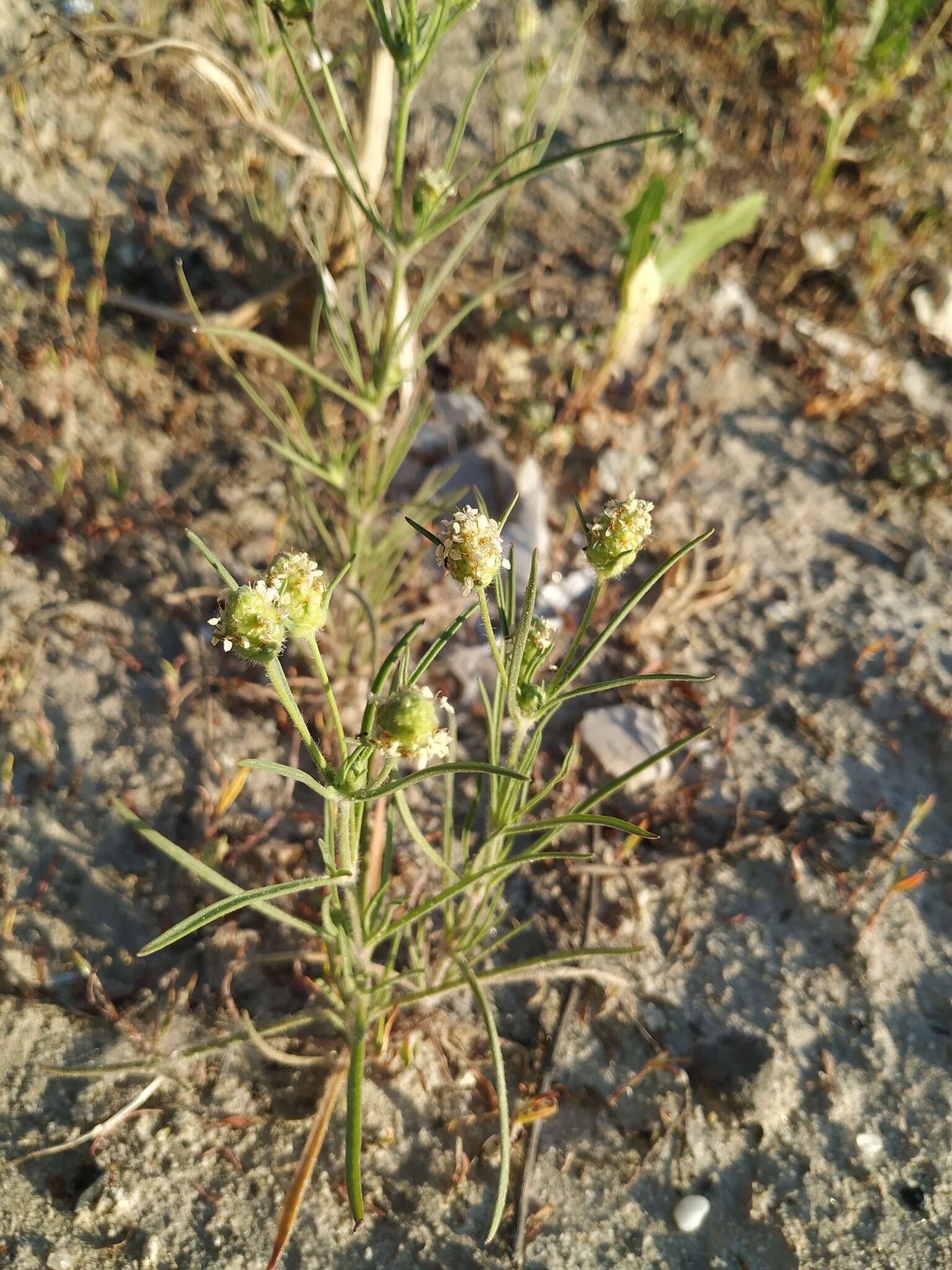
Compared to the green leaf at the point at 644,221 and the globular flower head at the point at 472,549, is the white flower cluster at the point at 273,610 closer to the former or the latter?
the globular flower head at the point at 472,549

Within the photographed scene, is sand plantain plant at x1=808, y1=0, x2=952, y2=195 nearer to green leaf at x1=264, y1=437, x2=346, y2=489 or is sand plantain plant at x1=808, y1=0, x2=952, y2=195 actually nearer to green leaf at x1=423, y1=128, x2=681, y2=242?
green leaf at x1=423, y1=128, x2=681, y2=242

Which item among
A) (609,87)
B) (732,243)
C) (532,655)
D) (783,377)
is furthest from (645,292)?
(532,655)

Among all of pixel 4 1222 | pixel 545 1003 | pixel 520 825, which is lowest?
pixel 4 1222

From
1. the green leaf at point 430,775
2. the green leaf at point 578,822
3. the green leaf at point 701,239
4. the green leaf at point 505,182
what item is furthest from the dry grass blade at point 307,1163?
the green leaf at point 701,239

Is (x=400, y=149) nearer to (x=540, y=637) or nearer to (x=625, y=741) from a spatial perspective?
(x=540, y=637)

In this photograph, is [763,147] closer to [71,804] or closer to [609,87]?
[609,87]

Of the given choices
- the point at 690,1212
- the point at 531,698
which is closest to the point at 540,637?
the point at 531,698
